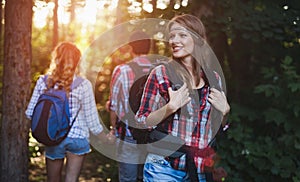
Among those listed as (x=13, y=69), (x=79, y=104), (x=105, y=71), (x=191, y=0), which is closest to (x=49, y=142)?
(x=79, y=104)

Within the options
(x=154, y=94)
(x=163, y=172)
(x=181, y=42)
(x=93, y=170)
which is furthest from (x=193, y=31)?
(x=93, y=170)

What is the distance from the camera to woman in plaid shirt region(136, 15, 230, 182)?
3.16 m

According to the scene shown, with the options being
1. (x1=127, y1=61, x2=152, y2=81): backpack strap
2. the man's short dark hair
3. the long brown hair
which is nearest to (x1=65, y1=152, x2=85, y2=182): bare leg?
(x1=127, y1=61, x2=152, y2=81): backpack strap

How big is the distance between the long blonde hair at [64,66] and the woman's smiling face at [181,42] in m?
1.47

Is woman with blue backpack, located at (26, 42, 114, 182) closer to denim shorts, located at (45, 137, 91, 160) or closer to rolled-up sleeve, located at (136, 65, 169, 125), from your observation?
denim shorts, located at (45, 137, 91, 160)

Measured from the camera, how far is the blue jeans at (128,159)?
16.5 feet

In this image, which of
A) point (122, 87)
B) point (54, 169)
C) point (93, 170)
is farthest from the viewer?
point (93, 170)

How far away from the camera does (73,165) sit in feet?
15.5

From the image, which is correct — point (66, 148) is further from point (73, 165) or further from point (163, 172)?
point (163, 172)

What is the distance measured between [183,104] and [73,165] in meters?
1.96

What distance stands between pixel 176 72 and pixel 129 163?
202 centimetres

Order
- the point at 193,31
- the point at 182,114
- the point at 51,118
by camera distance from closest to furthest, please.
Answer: the point at 182,114
the point at 193,31
the point at 51,118

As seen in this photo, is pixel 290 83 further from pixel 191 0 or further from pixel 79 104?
pixel 79 104

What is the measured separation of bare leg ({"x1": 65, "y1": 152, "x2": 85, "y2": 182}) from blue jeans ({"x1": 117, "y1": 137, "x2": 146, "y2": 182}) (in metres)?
0.48
